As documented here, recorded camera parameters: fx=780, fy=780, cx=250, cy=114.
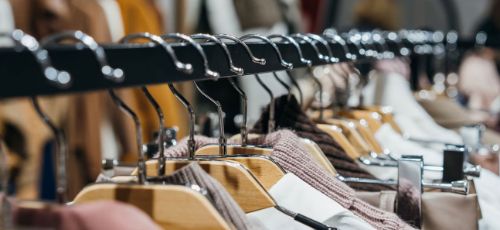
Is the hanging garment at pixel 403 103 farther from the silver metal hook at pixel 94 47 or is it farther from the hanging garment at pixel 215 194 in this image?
the silver metal hook at pixel 94 47

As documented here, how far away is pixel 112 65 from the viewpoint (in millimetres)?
551

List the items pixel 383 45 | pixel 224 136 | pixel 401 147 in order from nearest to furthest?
pixel 224 136 → pixel 401 147 → pixel 383 45

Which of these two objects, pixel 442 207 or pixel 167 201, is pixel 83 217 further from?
pixel 442 207

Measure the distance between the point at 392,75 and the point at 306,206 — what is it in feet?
2.83

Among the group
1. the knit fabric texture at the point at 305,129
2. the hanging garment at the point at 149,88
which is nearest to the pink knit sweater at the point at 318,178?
the knit fabric texture at the point at 305,129

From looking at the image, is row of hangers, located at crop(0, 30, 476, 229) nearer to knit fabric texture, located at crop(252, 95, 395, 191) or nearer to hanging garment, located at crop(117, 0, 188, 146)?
knit fabric texture, located at crop(252, 95, 395, 191)

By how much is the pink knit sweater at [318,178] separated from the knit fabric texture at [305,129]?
13 centimetres

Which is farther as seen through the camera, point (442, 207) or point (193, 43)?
point (442, 207)

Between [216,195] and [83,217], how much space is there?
0.13 m

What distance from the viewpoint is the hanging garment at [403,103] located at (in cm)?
152

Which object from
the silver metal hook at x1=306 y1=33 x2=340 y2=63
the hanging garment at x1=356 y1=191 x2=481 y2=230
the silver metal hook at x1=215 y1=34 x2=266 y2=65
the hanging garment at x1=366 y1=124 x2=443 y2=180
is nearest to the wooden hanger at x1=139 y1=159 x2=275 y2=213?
the silver metal hook at x1=215 y1=34 x2=266 y2=65

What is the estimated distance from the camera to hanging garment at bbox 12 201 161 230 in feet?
1.77

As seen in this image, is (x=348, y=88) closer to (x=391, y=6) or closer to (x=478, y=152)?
(x=478, y=152)

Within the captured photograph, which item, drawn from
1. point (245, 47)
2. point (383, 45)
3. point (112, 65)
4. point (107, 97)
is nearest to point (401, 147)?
point (383, 45)
